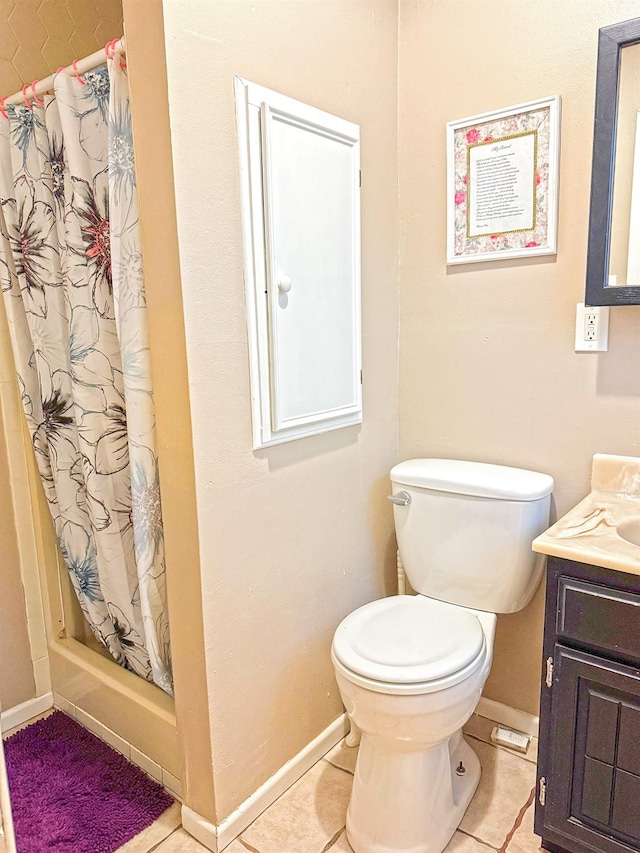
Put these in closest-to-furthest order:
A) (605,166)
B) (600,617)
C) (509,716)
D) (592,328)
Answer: (600,617)
(605,166)
(592,328)
(509,716)

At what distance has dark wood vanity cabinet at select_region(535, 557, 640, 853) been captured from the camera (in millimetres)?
1200

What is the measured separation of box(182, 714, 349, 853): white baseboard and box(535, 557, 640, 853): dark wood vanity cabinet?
642mm

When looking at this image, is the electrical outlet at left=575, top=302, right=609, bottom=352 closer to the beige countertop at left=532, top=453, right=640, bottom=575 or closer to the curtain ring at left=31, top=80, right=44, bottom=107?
the beige countertop at left=532, top=453, right=640, bottom=575

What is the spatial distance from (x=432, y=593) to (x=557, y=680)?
0.50 metres

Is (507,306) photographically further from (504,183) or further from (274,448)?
(274,448)

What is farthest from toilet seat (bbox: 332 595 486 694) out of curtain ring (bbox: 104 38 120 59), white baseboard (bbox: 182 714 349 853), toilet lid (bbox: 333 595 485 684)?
curtain ring (bbox: 104 38 120 59)

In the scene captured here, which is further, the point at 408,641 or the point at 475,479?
the point at 475,479

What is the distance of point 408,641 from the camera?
1.47 m

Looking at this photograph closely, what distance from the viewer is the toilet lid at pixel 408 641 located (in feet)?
4.42

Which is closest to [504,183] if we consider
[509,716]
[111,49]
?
[111,49]

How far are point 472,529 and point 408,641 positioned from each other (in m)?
0.36

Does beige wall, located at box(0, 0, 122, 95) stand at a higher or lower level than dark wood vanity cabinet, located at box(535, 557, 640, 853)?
higher

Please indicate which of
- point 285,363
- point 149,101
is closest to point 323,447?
point 285,363

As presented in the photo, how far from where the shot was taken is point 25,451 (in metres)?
1.87
